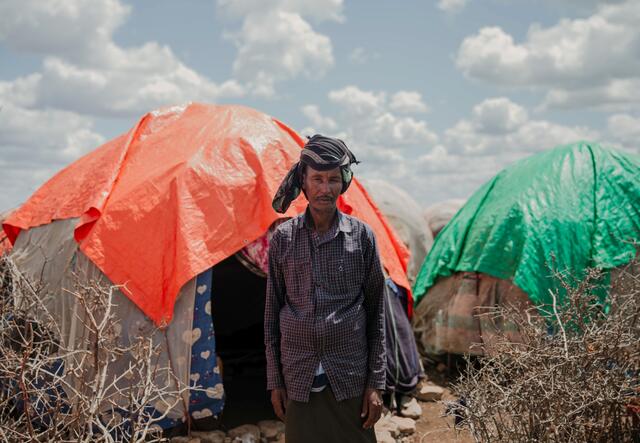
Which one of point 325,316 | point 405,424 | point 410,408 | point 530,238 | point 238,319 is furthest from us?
point 238,319

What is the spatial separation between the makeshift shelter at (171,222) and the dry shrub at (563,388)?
1.87 meters

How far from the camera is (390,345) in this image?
17.2ft

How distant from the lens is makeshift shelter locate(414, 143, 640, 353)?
582 centimetres

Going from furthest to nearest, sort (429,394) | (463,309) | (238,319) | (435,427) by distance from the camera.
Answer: (238,319)
(463,309)
(429,394)
(435,427)

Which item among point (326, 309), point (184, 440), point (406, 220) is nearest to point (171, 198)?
point (184, 440)

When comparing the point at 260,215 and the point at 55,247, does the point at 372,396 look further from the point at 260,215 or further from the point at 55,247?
the point at 55,247

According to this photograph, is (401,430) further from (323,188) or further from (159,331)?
(323,188)

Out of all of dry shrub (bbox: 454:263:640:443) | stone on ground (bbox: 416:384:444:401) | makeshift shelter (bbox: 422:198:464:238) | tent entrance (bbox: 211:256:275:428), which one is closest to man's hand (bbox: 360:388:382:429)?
dry shrub (bbox: 454:263:640:443)

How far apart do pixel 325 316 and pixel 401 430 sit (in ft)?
9.15

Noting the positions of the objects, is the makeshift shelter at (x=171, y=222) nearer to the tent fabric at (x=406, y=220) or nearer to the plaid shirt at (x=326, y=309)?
the plaid shirt at (x=326, y=309)

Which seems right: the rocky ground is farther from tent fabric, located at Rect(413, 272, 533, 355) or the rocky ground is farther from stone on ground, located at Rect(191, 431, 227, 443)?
tent fabric, located at Rect(413, 272, 533, 355)

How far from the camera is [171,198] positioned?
450 cm

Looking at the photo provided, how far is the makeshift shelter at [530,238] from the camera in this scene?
19.1 ft

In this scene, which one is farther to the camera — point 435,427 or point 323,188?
point 435,427
